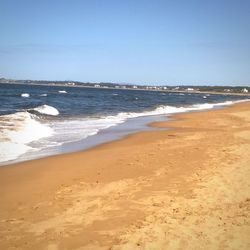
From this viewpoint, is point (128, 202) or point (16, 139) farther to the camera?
point (16, 139)

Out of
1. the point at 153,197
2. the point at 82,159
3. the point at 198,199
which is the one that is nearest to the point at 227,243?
the point at 198,199

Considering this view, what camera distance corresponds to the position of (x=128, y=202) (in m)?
6.74

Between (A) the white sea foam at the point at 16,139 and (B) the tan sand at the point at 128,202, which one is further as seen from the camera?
(A) the white sea foam at the point at 16,139

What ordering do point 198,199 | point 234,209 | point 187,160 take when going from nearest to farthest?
1. point 234,209
2. point 198,199
3. point 187,160

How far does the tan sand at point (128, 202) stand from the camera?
16.9 feet

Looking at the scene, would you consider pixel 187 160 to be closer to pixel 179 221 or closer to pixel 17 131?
pixel 179 221

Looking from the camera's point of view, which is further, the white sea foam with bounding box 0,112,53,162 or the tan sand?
the white sea foam with bounding box 0,112,53,162

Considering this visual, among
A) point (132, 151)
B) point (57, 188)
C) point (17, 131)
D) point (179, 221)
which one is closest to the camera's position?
point (179, 221)

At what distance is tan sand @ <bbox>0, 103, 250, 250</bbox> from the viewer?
516 centimetres

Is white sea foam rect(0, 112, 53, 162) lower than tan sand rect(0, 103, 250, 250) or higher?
lower

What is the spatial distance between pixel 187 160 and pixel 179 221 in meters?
4.75

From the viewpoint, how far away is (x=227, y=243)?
16.1 feet

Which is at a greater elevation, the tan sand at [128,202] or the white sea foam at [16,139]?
the tan sand at [128,202]

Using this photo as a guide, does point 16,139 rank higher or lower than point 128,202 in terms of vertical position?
lower
